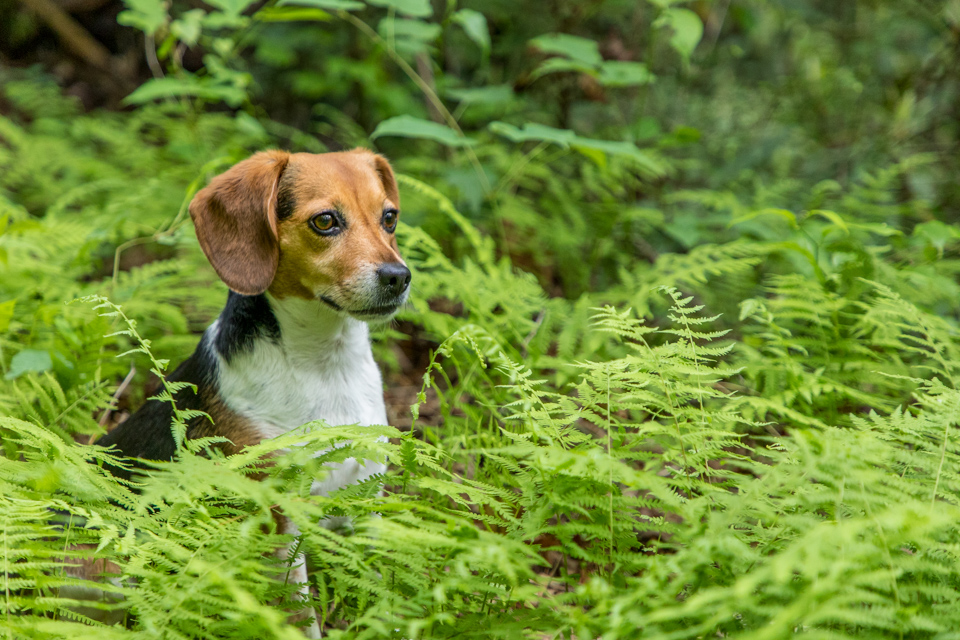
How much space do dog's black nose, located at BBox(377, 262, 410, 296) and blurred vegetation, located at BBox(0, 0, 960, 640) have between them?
0.50 m

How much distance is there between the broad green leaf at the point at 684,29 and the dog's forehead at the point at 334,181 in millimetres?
2165

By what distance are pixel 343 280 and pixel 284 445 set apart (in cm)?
115

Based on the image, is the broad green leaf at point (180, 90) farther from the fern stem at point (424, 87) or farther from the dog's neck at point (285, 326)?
the dog's neck at point (285, 326)

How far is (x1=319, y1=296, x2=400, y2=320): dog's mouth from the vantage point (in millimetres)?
3482

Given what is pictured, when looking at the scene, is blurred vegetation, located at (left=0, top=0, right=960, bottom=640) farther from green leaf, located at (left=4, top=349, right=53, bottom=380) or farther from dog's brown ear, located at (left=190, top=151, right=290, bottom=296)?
Answer: dog's brown ear, located at (left=190, top=151, right=290, bottom=296)

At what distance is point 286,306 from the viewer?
3600 millimetres

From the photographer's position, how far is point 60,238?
5.07m

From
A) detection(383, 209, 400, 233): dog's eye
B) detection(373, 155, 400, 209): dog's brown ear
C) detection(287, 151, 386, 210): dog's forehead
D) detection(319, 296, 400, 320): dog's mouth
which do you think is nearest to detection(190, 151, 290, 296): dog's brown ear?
detection(287, 151, 386, 210): dog's forehead

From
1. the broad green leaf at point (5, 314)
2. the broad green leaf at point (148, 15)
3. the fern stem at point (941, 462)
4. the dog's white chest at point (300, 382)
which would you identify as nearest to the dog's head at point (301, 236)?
the dog's white chest at point (300, 382)

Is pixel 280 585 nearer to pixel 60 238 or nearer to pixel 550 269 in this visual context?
pixel 60 238

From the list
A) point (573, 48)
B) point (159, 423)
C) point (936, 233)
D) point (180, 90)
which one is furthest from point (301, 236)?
point (936, 233)

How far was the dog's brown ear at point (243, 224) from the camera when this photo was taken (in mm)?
3459

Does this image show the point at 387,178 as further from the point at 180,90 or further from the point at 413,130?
the point at 180,90

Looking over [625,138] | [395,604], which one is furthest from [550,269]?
[395,604]
